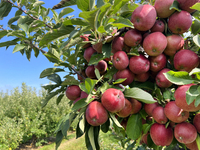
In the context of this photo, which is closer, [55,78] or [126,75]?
[126,75]

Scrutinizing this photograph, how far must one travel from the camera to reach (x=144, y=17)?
713mm

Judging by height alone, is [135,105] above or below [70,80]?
below

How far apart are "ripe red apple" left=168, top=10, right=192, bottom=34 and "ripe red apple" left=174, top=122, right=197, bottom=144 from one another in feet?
1.63

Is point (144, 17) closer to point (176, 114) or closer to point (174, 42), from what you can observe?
point (174, 42)

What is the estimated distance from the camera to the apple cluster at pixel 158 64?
0.69 meters

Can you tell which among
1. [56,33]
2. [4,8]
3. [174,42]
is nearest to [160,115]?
[174,42]

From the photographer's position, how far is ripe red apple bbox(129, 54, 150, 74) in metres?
0.75

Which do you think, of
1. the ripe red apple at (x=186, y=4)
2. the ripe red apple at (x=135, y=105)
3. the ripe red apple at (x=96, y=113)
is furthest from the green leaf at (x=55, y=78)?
the ripe red apple at (x=186, y=4)

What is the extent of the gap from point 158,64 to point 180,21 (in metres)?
0.24

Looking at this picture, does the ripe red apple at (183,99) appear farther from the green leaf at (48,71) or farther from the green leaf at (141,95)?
the green leaf at (48,71)

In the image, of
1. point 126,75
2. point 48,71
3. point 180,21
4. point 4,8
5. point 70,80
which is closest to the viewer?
point 180,21

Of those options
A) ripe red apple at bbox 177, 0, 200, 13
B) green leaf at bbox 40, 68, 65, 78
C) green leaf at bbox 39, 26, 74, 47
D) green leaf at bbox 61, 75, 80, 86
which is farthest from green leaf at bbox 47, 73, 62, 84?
ripe red apple at bbox 177, 0, 200, 13

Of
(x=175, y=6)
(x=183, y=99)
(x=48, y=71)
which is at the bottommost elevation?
(x=183, y=99)

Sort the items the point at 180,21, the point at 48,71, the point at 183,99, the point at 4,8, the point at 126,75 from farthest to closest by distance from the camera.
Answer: the point at 4,8, the point at 48,71, the point at 126,75, the point at 180,21, the point at 183,99
